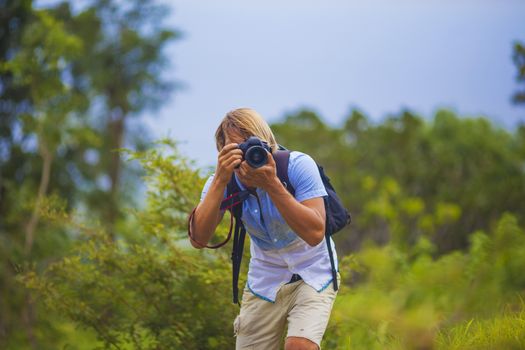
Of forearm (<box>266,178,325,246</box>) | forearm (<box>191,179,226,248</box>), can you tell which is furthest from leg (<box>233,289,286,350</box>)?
forearm (<box>266,178,325,246</box>)

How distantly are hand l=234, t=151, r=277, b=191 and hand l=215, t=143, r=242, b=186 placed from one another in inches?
1.7

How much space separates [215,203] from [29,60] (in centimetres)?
1012

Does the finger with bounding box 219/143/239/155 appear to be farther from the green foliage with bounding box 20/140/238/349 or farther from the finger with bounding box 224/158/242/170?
the green foliage with bounding box 20/140/238/349

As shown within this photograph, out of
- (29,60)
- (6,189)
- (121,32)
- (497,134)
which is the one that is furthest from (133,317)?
(497,134)

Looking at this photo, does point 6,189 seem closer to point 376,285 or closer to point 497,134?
point 376,285

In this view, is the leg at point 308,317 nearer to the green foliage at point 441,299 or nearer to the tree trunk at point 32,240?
the green foliage at point 441,299

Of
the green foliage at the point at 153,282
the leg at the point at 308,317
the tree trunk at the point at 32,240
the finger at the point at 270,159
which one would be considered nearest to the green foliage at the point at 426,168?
the tree trunk at the point at 32,240

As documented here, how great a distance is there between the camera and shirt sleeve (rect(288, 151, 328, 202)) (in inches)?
146

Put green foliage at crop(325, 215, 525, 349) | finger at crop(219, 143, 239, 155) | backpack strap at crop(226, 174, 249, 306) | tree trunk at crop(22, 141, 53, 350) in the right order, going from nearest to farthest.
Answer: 1. finger at crop(219, 143, 239, 155)
2. backpack strap at crop(226, 174, 249, 306)
3. green foliage at crop(325, 215, 525, 349)
4. tree trunk at crop(22, 141, 53, 350)

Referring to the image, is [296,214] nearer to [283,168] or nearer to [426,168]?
[283,168]

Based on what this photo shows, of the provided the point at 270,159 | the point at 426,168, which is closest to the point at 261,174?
the point at 270,159

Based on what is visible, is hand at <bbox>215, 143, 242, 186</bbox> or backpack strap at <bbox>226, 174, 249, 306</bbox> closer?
hand at <bbox>215, 143, 242, 186</bbox>

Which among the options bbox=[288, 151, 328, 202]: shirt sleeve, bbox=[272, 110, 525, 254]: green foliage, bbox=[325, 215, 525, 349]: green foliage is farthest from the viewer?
bbox=[272, 110, 525, 254]: green foliage

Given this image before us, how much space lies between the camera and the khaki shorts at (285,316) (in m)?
3.74
